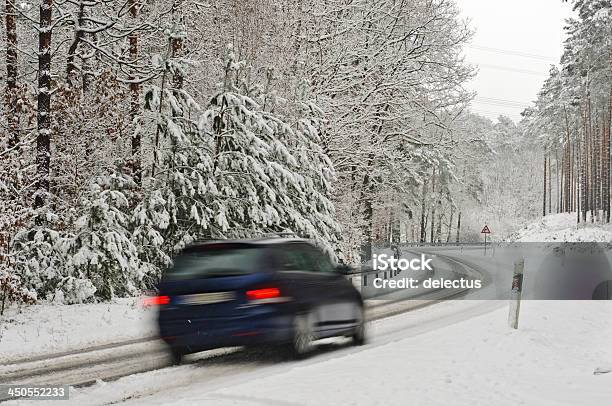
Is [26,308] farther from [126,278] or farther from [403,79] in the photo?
[403,79]

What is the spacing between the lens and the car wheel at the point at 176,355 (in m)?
9.32

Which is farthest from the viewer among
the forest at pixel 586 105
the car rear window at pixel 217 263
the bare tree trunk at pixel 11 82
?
the forest at pixel 586 105

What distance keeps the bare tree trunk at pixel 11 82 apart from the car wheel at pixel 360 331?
27.8ft

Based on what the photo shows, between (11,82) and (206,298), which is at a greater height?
(11,82)

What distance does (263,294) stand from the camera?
28.5 feet

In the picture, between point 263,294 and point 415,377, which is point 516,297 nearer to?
point 415,377

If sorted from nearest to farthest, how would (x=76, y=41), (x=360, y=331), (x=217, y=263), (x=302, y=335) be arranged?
(x=217, y=263) < (x=302, y=335) < (x=360, y=331) < (x=76, y=41)

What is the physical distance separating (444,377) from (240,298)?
9.22 feet

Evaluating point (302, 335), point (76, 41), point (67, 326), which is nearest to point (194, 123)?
point (76, 41)

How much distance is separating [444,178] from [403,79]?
84.5 feet

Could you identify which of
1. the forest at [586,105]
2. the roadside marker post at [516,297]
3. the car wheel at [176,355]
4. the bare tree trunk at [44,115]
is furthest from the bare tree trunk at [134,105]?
the forest at [586,105]

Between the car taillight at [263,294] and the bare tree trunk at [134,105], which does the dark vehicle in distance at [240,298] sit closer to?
the car taillight at [263,294]

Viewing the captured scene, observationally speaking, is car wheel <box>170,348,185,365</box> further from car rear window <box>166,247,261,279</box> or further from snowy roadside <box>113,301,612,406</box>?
snowy roadside <box>113,301,612,406</box>

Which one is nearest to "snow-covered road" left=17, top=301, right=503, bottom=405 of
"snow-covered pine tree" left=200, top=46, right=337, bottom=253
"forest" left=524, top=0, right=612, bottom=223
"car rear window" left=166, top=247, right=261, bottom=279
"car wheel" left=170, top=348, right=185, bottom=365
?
"car wheel" left=170, top=348, right=185, bottom=365
